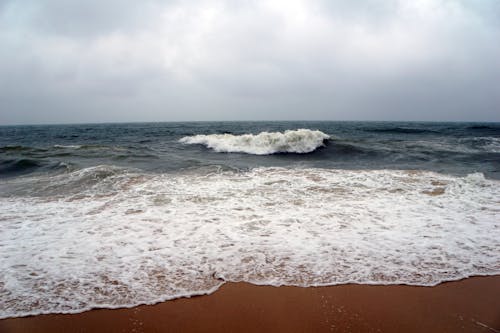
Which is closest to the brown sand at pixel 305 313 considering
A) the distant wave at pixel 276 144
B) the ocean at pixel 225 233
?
the ocean at pixel 225 233

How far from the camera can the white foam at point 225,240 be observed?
9.62 feet

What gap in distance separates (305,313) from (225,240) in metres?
1.58

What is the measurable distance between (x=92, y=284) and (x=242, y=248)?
1645mm

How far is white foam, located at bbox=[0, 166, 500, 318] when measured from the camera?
9.62 feet

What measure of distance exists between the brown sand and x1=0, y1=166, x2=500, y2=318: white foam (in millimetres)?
146

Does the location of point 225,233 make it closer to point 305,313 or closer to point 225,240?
point 225,240

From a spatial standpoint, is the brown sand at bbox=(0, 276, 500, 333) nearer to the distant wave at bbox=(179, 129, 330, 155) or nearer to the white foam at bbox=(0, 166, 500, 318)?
the white foam at bbox=(0, 166, 500, 318)

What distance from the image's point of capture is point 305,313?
8.20ft

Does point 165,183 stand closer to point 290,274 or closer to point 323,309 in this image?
point 290,274

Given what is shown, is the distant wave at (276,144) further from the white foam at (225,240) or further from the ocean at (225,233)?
the white foam at (225,240)

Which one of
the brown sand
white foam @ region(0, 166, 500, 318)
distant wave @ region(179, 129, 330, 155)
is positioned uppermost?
distant wave @ region(179, 129, 330, 155)

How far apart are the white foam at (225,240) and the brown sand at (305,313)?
0.48 feet

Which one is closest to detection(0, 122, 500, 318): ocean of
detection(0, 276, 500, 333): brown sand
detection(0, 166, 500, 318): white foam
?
detection(0, 166, 500, 318): white foam

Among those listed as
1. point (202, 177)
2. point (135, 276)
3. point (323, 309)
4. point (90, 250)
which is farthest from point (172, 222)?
point (202, 177)
